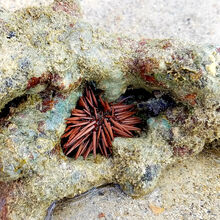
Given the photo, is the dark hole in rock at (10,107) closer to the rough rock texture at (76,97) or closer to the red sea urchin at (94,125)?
the rough rock texture at (76,97)

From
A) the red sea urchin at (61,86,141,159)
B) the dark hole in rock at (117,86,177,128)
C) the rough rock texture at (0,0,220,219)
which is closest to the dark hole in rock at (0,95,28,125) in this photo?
the rough rock texture at (0,0,220,219)

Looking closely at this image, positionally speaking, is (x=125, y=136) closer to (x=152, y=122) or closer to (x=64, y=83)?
(x=152, y=122)

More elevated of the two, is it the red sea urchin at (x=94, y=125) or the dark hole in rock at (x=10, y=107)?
the dark hole in rock at (x=10, y=107)

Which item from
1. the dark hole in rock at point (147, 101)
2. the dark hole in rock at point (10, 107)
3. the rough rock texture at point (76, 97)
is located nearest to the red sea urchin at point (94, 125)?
the rough rock texture at point (76, 97)

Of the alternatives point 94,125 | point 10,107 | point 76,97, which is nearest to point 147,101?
point 94,125

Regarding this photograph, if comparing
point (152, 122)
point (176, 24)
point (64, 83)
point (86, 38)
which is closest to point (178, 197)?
point (152, 122)

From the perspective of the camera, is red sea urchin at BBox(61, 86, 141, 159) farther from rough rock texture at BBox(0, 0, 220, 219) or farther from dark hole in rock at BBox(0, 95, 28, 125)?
dark hole in rock at BBox(0, 95, 28, 125)
